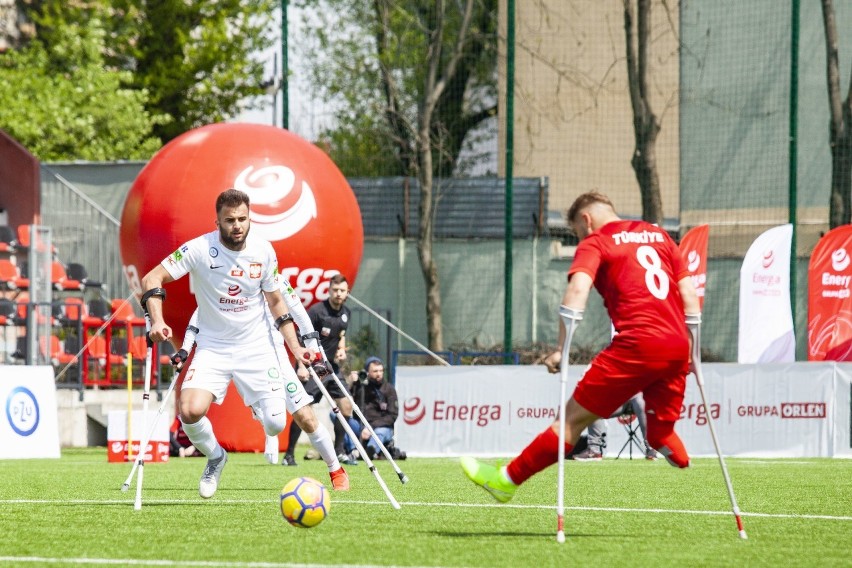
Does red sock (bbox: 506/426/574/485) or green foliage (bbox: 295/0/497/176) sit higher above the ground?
green foliage (bbox: 295/0/497/176)

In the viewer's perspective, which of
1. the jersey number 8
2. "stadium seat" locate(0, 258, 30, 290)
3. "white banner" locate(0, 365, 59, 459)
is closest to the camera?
the jersey number 8

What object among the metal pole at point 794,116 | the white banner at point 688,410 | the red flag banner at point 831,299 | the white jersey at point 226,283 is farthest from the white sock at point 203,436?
the metal pole at point 794,116

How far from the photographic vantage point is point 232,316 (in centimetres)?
995

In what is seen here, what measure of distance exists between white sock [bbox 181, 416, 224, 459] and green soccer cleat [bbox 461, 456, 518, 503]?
2556 millimetres

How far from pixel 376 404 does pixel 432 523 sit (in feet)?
28.8

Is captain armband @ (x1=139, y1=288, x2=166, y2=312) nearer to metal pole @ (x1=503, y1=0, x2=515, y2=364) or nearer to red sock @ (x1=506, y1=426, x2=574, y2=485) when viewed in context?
red sock @ (x1=506, y1=426, x2=574, y2=485)

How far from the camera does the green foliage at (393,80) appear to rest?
2739 cm

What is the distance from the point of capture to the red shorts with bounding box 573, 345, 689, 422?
7.77 meters

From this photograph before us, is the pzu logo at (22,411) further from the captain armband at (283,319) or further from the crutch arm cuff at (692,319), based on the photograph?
the crutch arm cuff at (692,319)

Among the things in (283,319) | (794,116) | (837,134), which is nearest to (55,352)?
(794,116)

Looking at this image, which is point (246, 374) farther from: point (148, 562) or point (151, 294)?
point (148, 562)

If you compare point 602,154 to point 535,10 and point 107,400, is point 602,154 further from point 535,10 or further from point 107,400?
point 107,400

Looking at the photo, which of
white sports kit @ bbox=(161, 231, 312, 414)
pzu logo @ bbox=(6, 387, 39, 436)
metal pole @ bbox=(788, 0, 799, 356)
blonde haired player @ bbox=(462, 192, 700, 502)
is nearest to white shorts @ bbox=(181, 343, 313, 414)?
white sports kit @ bbox=(161, 231, 312, 414)

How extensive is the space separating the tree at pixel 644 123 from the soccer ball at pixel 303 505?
15974mm
